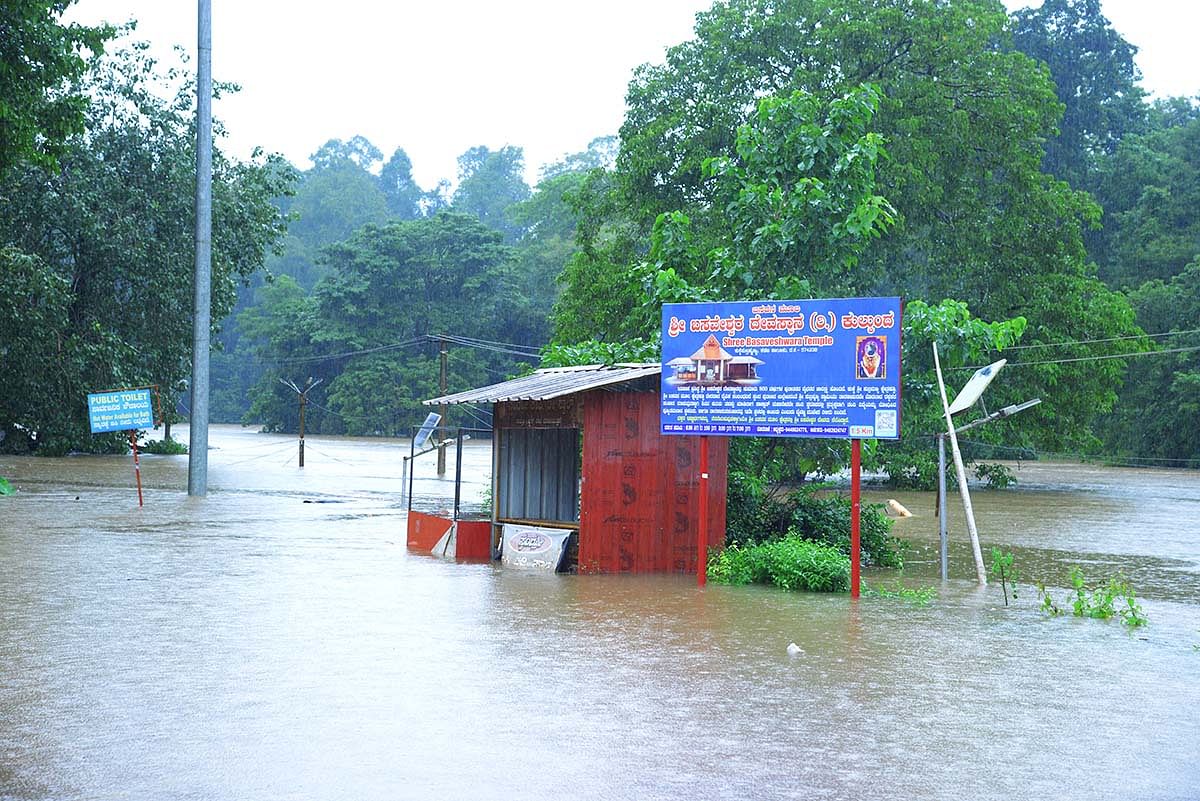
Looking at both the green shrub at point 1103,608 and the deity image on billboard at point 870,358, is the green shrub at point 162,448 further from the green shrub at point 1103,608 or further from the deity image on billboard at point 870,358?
the green shrub at point 1103,608

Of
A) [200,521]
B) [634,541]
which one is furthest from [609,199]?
[634,541]

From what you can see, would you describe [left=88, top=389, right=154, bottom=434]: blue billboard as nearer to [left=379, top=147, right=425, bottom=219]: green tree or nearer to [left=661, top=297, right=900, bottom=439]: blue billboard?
[left=661, top=297, right=900, bottom=439]: blue billboard

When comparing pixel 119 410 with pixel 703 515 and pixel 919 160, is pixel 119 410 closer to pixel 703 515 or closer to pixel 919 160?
pixel 703 515

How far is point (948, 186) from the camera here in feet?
127

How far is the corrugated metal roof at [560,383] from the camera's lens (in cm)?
1573

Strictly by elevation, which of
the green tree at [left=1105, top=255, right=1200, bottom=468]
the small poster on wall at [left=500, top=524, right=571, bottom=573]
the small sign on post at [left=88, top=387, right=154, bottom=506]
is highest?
the green tree at [left=1105, top=255, right=1200, bottom=468]

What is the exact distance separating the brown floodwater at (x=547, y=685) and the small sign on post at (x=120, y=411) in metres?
7.61

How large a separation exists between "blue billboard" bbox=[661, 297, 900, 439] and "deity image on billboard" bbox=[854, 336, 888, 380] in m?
0.01

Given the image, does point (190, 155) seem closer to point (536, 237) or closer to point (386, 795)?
point (386, 795)

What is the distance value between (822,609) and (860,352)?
9.05 ft

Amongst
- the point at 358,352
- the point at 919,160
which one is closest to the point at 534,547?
the point at 919,160

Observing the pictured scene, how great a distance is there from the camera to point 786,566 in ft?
49.5

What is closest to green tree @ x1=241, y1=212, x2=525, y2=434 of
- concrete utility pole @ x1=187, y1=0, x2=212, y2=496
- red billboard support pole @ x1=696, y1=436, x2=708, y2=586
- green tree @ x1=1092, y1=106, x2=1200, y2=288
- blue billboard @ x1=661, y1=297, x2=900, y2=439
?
green tree @ x1=1092, y1=106, x2=1200, y2=288

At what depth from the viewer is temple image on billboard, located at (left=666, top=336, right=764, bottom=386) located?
47.8 feet
